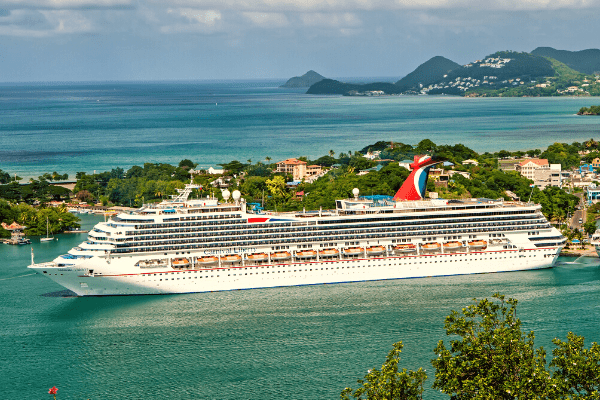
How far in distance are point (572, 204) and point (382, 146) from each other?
36.7 m

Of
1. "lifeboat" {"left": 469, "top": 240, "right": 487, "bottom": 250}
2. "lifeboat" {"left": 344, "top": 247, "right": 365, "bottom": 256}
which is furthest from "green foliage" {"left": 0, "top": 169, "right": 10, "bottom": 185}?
"lifeboat" {"left": 469, "top": 240, "right": 487, "bottom": 250}

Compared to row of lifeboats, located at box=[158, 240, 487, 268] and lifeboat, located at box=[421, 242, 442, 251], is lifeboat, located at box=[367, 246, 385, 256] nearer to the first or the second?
row of lifeboats, located at box=[158, 240, 487, 268]

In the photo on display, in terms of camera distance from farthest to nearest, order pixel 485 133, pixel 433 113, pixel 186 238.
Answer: pixel 433 113 < pixel 485 133 < pixel 186 238

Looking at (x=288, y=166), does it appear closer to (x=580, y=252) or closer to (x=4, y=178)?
(x=4, y=178)

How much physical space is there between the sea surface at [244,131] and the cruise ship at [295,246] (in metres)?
46.6

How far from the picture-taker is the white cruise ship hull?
33906 mm

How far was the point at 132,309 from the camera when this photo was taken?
3238 cm

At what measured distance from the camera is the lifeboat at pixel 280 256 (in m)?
35.7

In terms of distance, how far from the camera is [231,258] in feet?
116

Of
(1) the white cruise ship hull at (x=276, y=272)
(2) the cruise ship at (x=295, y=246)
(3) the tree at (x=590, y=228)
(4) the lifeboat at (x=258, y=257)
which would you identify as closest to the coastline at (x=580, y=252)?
(3) the tree at (x=590, y=228)

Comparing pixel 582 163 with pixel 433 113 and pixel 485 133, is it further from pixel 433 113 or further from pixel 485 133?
pixel 433 113

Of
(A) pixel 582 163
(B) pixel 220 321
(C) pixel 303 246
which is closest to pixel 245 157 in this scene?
(A) pixel 582 163

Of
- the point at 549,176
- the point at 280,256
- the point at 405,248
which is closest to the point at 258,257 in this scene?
the point at 280,256

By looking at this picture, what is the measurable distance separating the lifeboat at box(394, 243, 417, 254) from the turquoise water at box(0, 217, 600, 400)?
1708 mm
